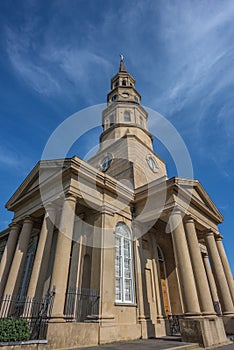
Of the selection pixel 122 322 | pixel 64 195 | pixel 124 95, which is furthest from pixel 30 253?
pixel 124 95

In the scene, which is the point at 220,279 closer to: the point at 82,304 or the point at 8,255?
the point at 82,304

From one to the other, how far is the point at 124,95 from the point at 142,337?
2431 cm

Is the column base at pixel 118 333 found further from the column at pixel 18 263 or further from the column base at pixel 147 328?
the column at pixel 18 263

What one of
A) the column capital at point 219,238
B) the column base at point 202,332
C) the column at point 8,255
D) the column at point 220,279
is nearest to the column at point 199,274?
the column base at point 202,332

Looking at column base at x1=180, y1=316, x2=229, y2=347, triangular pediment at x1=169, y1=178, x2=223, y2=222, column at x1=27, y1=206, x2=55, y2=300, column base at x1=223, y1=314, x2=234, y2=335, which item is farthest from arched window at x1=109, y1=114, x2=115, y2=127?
column base at x1=180, y1=316, x2=229, y2=347

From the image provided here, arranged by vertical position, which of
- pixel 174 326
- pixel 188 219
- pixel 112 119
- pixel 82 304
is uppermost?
pixel 112 119

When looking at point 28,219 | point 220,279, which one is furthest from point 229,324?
point 28,219

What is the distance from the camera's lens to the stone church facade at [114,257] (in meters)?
9.09

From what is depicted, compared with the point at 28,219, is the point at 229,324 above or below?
below

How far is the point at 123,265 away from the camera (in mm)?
11719

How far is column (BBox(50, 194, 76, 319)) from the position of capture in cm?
829

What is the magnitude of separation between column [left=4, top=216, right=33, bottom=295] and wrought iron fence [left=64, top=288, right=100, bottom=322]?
Result: 3175mm

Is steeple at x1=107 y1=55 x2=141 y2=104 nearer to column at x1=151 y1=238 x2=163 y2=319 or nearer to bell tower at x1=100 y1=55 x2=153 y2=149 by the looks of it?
bell tower at x1=100 y1=55 x2=153 y2=149

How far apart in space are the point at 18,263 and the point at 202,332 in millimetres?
9469
